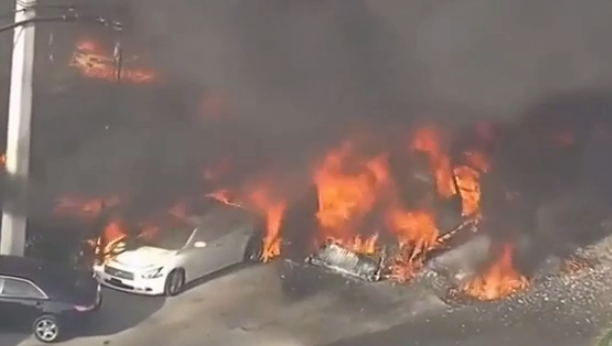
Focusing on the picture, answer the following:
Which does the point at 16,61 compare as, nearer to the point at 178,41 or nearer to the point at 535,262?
the point at 178,41

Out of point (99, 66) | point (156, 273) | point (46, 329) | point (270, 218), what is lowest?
point (46, 329)

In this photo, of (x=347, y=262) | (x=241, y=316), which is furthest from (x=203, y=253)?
(x=347, y=262)

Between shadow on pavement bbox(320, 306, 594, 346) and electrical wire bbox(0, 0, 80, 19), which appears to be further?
electrical wire bbox(0, 0, 80, 19)

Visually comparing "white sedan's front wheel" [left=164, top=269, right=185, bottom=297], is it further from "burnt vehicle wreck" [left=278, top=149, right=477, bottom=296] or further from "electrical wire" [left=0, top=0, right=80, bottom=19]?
"electrical wire" [left=0, top=0, right=80, bottom=19]

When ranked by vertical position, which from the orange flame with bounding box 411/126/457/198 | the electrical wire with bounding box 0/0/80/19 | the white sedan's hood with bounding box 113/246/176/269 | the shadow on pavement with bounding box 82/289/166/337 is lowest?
the shadow on pavement with bounding box 82/289/166/337

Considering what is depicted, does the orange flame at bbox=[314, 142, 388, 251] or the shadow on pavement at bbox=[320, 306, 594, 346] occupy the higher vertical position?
the orange flame at bbox=[314, 142, 388, 251]

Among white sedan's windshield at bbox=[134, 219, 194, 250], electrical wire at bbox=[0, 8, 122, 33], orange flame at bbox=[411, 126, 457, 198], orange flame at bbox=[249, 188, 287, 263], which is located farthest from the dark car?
orange flame at bbox=[411, 126, 457, 198]

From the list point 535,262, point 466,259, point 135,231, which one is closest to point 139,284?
point 135,231

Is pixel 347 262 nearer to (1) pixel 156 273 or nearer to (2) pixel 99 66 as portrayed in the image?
(1) pixel 156 273
